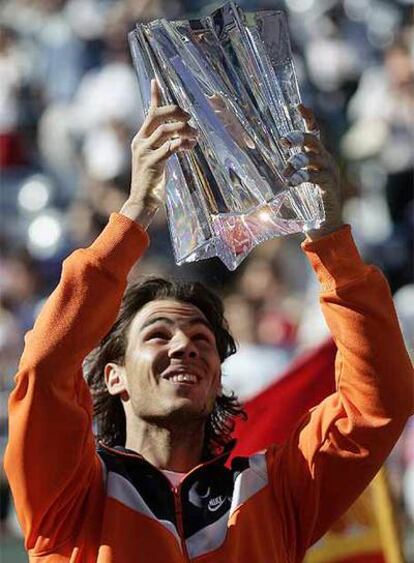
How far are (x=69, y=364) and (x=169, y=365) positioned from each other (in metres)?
0.33

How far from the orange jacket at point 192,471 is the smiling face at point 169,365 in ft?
0.38

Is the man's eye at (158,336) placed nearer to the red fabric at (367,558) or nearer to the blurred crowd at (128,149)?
the red fabric at (367,558)

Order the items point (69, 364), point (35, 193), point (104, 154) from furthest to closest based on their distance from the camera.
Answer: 1. point (35, 193)
2. point (104, 154)
3. point (69, 364)

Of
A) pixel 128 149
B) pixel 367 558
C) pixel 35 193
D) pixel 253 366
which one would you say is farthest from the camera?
pixel 35 193

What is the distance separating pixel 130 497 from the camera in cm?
281

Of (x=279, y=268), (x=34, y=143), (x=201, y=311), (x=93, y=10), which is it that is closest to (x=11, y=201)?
(x=34, y=143)

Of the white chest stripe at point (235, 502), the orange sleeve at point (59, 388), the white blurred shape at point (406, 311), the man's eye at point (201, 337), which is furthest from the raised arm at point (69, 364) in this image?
the white blurred shape at point (406, 311)

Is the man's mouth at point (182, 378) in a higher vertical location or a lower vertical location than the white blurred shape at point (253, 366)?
higher

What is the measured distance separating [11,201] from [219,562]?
601 cm

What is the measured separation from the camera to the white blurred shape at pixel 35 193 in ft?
27.8

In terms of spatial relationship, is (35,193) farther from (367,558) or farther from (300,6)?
(367,558)

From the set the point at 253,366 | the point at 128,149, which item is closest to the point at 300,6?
the point at 128,149

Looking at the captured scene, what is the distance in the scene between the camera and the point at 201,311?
315 cm

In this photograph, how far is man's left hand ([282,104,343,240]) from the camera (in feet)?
9.03
